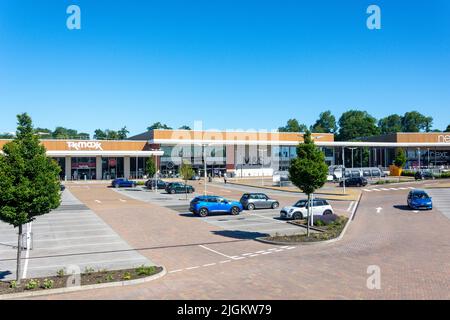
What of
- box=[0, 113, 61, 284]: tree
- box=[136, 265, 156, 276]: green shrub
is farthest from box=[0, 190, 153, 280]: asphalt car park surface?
box=[0, 113, 61, 284]: tree

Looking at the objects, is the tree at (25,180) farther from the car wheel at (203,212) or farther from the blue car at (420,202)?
the blue car at (420,202)

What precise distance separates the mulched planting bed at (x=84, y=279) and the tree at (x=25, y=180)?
0.50 m

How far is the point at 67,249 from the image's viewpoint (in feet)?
64.6

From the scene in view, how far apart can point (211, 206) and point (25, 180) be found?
18063 millimetres

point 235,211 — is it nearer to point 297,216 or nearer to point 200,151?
point 297,216

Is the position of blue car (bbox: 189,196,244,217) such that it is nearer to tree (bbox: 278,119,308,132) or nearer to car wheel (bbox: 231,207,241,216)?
car wheel (bbox: 231,207,241,216)

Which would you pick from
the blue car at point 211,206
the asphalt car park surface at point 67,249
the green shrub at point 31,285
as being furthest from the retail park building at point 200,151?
the green shrub at point 31,285

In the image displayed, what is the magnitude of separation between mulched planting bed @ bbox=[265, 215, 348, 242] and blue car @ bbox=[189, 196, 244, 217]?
584 centimetres

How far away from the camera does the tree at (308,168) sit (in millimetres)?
21373

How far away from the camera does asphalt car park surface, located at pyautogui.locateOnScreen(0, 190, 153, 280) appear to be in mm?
16422

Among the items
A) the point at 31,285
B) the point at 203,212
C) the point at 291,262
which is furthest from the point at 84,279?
the point at 203,212

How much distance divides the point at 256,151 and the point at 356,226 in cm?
A: 6078

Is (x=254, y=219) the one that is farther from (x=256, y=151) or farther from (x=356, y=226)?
(x=256, y=151)

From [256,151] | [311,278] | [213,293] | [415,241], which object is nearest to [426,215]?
[415,241]
